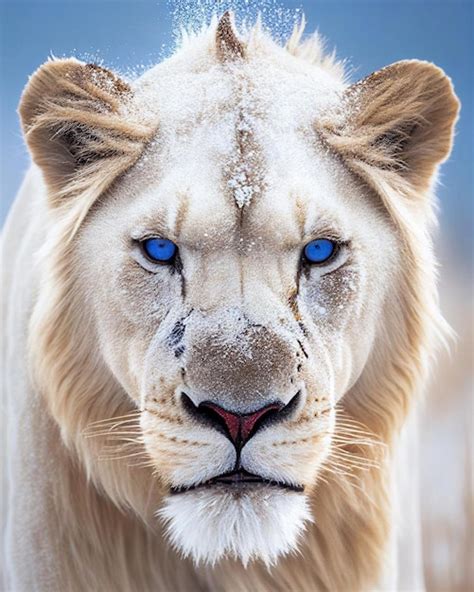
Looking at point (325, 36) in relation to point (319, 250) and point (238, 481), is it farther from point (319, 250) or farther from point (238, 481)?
point (238, 481)

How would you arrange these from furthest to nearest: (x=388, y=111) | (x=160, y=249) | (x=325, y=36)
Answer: (x=325, y=36) → (x=388, y=111) → (x=160, y=249)

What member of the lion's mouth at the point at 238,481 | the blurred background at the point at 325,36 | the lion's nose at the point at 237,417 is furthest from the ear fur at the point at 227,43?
the lion's mouth at the point at 238,481

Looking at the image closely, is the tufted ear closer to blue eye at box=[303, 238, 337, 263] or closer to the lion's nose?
blue eye at box=[303, 238, 337, 263]

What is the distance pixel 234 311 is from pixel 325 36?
730 millimetres

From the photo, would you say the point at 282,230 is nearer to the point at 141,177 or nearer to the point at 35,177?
the point at 141,177

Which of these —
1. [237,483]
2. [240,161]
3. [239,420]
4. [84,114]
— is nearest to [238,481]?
[237,483]

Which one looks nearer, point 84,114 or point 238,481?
point 238,481

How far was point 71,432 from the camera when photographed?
6.40ft

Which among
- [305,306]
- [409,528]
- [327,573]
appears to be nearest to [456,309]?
[409,528]

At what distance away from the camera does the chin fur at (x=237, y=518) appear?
1.65 m

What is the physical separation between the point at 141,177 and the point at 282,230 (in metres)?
0.29

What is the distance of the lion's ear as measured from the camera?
5.97ft

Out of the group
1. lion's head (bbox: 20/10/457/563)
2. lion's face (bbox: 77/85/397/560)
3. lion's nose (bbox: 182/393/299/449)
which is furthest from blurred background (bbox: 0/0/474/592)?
lion's nose (bbox: 182/393/299/449)

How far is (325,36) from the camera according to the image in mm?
2078
